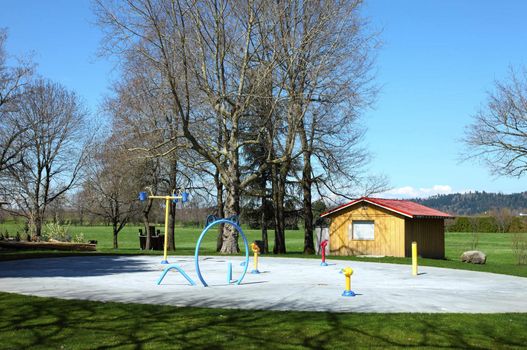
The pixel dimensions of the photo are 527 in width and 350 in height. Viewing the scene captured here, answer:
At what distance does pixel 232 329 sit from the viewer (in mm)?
9023

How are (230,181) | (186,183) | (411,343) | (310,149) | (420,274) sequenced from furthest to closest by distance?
(186,183) < (310,149) < (230,181) < (420,274) < (411,343)

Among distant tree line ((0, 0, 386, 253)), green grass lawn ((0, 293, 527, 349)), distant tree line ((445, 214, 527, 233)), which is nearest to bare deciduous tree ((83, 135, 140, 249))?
distant tree line ((0, 0, 386, 253))

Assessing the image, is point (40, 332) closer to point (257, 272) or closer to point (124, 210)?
point (257, 272)

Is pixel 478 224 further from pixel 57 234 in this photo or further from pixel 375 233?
pixel 57 234

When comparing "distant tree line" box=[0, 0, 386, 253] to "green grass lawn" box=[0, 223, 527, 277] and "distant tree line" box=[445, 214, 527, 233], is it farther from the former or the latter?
"distant tree line" box=[445, 214, 527, 233]

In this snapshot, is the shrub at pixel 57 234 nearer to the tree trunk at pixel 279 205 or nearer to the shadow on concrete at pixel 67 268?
the shadow on concrete at pixel 67 268

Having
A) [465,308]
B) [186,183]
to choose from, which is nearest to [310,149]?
[186,183]

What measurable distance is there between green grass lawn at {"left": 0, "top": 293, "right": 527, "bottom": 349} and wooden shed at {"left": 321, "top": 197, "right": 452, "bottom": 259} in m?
21.3

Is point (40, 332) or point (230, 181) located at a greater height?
point (230, 181)

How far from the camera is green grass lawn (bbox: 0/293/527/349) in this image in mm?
8133

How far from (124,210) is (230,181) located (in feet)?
62.1

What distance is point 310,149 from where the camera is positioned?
102 feet

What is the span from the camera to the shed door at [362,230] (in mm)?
32969

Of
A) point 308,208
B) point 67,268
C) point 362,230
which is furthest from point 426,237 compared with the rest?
point 67,268
